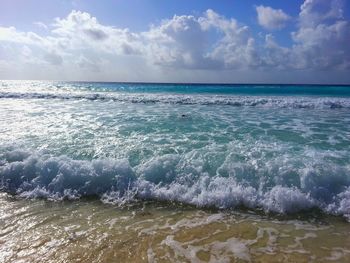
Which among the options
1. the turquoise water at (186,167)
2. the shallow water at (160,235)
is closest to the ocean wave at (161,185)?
the turquoise water at (186,167)

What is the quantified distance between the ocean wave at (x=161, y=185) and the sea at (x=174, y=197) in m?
0.03

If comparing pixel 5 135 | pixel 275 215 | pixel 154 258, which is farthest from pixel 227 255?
pixel 5 135

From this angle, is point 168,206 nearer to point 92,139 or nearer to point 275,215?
point 275,215

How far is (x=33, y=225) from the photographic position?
5.36m

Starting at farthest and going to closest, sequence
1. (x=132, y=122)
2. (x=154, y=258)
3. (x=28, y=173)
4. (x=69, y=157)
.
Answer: (x=132, y=122) < (x=69, y=157) < (x=28, y=173) < (x=154, y=258)

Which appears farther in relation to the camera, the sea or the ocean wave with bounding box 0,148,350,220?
the ocean wave with bounding box 0,148,350,220

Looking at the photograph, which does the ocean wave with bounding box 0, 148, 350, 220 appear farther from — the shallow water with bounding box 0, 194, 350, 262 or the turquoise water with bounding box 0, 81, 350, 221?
the shallow water with bounding box 0, 194, 350, 262

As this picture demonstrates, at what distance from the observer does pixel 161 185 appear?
7047 millimetres

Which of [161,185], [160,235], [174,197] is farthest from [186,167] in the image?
[160,235]

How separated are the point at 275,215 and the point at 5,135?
10.00 m

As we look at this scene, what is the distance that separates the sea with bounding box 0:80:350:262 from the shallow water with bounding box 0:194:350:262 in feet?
0.06

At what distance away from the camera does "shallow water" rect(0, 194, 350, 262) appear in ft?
14.7

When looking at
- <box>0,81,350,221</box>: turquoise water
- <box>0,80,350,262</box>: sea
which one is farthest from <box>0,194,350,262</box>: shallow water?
<box>0,81,350,221</box>: turquoise water

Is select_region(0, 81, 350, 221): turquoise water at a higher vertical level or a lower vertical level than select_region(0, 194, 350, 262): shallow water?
higher
